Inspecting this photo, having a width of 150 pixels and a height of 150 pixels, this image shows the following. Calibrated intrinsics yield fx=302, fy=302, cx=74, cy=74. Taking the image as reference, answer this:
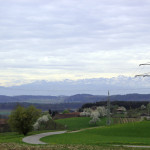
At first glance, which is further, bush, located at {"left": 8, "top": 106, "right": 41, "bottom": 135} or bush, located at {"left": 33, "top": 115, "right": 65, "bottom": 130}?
bush, located at {"left": 33, "top": 115, "right": 65, "bottom": 130}

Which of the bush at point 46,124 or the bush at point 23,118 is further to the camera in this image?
the bush at point 46,124

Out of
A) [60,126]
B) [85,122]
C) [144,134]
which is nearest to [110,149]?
[144,134]

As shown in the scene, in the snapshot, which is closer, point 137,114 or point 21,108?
point 21,108

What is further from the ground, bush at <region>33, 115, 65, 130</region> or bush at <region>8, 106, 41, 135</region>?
bush at <region>8, 106, 41, 135</region>

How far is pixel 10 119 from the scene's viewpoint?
245 feet

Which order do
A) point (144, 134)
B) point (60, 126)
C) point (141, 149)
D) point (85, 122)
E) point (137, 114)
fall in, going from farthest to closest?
point (137, 114)
point (85, 122)
point (60, 126)
point (144, 134)
point (141, 149)

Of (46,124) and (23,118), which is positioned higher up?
(23,118)

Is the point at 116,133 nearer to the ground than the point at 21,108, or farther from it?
nearer to the ground

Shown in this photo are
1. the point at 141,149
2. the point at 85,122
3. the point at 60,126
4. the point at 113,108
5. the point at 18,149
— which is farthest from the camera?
the point at 113,108

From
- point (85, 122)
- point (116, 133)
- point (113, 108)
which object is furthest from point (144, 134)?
point (113, 108)

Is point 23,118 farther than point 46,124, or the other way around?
point 46,124

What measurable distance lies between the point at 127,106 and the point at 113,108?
27.6 metres

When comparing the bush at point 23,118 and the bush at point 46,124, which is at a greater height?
the bush at point 23,118

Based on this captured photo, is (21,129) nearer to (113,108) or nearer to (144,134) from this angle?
(144,134)
